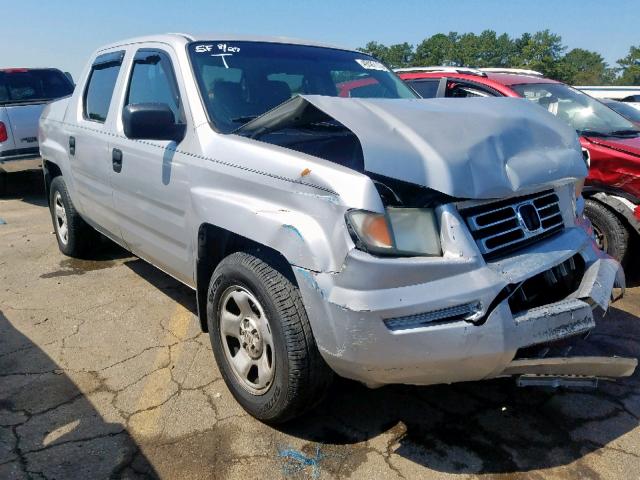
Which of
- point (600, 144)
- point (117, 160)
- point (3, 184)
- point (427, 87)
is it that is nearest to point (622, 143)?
point (600, 144)

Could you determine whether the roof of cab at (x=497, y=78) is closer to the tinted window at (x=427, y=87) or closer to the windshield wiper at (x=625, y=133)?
the tinted window at (x=427, y=87)

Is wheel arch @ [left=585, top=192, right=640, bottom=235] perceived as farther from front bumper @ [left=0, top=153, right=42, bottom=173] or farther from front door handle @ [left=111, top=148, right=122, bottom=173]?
front bumper @ [left=0, top=153, right=42, bottom=173]

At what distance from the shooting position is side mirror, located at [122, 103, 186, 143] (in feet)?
9.52

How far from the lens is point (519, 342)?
2.18 meters

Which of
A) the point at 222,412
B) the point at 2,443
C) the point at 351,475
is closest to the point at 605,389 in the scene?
the point at 351,475

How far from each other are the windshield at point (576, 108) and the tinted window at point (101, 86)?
3.75 m

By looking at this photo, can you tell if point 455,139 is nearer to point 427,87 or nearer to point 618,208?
point 618,208

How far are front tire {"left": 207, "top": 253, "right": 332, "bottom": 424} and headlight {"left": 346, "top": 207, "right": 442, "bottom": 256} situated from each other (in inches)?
17.3

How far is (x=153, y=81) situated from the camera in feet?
11.7

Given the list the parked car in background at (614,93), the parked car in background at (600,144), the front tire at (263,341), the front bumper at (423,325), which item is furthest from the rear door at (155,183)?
the parked car in background at (614,93)

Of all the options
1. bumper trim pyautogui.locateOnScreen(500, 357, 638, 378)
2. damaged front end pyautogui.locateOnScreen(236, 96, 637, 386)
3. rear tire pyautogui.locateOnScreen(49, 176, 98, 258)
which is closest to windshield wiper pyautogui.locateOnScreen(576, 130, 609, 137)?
damaged front end pyautogui.locateOnScreen(236, 96, 637, 386)

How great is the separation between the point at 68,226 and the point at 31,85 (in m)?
5.51

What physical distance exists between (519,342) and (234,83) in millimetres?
2100

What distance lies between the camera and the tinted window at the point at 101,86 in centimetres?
409
